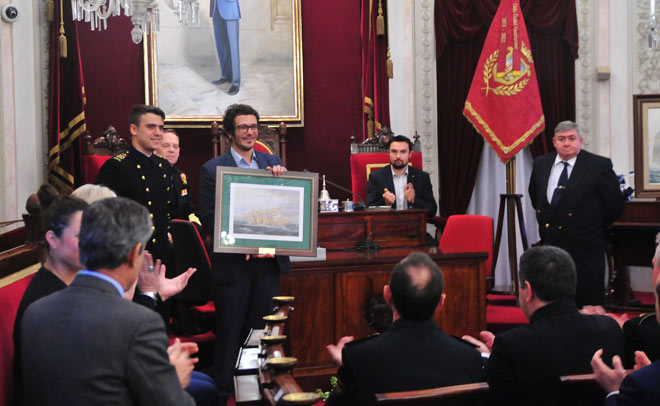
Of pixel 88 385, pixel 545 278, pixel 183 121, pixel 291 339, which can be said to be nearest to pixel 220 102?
pixel 183 121

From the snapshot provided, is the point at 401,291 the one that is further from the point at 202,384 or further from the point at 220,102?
the point at 220,102

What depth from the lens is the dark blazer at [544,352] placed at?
2.07m

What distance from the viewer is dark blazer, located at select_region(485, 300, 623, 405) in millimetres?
2072

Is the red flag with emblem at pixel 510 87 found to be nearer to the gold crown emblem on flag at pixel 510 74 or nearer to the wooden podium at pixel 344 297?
the gold crown emblem on flag at pixel 510 74

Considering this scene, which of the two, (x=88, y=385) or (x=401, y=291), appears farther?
(x=401, y=291)

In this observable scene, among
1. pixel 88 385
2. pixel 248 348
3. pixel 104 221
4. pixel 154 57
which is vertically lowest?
pixel 248 348

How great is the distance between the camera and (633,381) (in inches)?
65.4

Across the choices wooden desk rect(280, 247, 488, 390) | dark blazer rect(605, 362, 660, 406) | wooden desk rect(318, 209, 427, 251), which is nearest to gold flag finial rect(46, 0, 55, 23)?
wooden desk rect(318, 209, 427, 251)

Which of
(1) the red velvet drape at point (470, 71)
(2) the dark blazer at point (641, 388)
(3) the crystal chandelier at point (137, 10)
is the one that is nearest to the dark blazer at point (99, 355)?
(2) the dark blazer at point (641, 388)

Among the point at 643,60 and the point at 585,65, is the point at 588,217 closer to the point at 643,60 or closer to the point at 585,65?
the point at 585,65

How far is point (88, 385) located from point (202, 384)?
1.31 m

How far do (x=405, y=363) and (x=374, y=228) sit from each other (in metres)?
3.08

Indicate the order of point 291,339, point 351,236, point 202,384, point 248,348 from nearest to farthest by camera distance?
point 248,348
point 202,384
point 291,339
point 351,236

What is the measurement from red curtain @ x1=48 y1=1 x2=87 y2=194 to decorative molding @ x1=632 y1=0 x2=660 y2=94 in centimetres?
559
